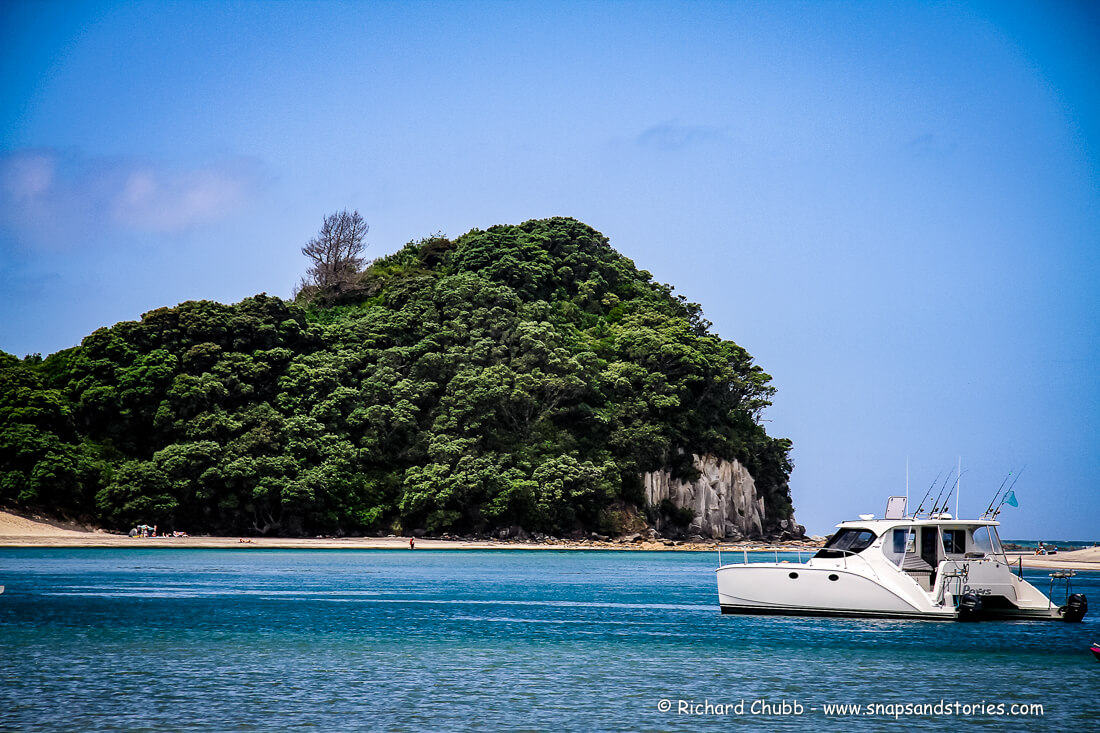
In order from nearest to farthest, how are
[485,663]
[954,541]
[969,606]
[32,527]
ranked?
[485,663] < [969,606] < [954,541] < [32,527]

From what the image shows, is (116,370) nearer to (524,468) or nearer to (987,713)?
(524,468)

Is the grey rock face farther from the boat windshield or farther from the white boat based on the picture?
the white boat

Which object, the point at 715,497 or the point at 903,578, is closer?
the point at 903,578

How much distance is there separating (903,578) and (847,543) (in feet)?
6.48

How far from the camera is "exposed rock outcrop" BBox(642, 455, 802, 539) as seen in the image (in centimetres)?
9275

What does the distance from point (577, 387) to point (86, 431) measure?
40.7m

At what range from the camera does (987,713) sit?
18.2m

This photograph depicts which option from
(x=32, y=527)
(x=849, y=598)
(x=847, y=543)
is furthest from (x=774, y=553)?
(x=32, y=527)

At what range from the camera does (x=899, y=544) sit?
29.5 metres

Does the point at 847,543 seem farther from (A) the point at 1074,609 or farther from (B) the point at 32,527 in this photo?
(B) the point at 32,527

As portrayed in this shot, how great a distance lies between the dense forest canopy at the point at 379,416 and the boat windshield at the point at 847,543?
51.8 metres

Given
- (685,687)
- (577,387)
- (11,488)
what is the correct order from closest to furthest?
(685,687)
(11,488)
(577,387)

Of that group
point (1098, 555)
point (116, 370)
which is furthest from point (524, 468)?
point (1098, 555)

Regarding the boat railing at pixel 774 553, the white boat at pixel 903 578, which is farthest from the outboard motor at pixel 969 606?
the boat railing at pixel 774 553
